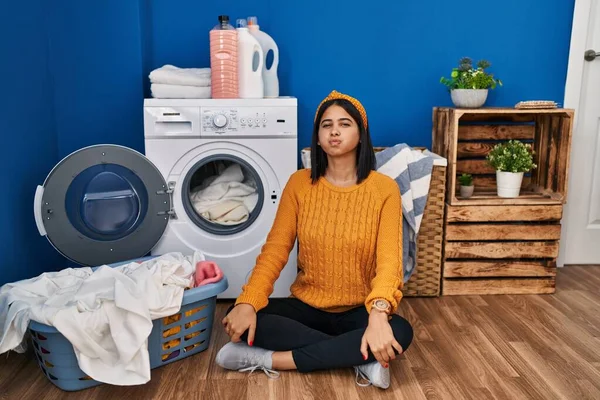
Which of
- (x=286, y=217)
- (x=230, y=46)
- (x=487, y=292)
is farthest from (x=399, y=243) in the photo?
(x=230, y=46)

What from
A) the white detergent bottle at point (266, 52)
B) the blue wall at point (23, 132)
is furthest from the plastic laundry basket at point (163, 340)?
the white detergent bottle at point (266, 52)

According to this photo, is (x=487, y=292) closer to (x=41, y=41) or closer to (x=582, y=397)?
(x=582, y=397)

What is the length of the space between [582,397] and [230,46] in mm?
1684

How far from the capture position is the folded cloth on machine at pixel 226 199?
2383mm

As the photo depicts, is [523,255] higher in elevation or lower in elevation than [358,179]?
lower

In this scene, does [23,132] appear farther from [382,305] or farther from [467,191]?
[467,191]

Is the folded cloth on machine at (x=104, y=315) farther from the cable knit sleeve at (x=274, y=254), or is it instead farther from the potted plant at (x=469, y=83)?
the potted plant at (x=469, y=83)

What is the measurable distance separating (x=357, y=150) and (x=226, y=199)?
27.5 inches

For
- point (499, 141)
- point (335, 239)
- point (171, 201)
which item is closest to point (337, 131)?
point (335, 239)

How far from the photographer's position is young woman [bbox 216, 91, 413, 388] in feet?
5.73

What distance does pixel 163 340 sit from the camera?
1835 mm

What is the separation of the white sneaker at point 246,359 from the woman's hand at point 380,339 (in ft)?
1.00

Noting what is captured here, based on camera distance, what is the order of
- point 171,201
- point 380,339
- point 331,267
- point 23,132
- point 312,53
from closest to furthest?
point 380,339, point 331,267, point 23,132, point 171,201, point 312,53

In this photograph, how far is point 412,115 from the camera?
284 cm
